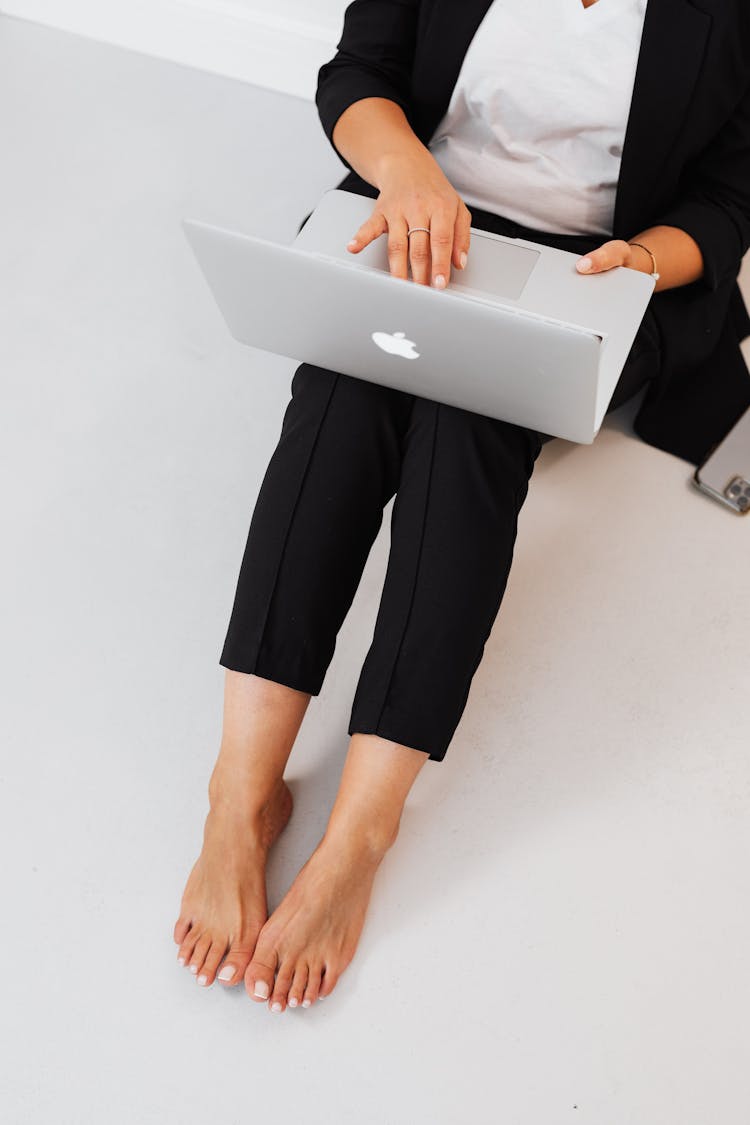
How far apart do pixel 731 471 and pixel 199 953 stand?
38.1 inches

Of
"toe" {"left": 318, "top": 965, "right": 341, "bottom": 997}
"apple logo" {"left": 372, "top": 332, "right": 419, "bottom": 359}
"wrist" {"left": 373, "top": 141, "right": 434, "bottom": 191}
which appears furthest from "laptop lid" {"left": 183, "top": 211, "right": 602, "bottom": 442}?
"toe" {"left": 318, "top": 965, "right": 341, "bottom": 997}

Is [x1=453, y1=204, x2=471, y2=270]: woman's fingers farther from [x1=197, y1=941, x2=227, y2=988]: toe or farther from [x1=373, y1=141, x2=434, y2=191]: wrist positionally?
[x1=197, y1=941, x2=227, y2=988]: toe

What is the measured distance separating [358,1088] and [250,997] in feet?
0.48

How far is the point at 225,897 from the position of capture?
1081 millimetres

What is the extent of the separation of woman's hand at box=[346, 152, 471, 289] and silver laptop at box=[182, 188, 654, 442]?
2cm

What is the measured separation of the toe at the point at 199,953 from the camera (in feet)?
3.50

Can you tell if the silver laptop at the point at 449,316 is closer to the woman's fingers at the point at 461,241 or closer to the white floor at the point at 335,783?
the woman's fingers at the point at 461,241

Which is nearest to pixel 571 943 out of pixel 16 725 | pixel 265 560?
pixel 265 560

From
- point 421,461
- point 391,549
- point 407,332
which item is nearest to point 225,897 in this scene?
point 391,549

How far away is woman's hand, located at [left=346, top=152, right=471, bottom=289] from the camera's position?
1.01 metres

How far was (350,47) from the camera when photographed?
128 centimetres

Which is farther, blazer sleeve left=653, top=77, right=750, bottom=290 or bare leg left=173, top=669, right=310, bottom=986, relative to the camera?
blazer sleeve left=653, top=77, right=750, bottom=290

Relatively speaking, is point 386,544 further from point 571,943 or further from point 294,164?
point 294,164

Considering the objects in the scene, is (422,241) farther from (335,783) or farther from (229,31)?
(229,31)
